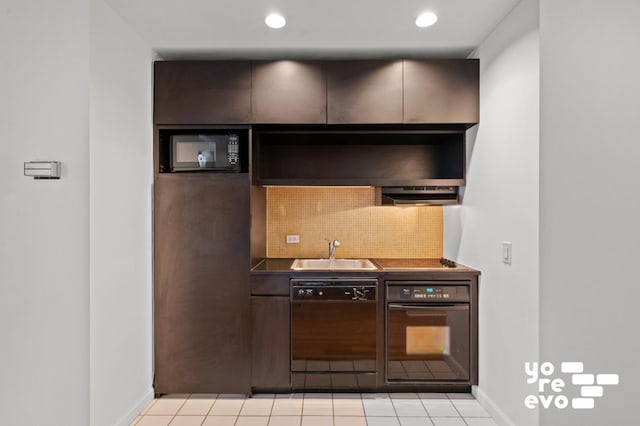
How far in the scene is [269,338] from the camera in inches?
107

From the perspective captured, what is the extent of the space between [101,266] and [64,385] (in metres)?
0.65

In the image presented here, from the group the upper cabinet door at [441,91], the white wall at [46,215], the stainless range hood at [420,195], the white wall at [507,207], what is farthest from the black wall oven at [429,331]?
the white wall at [46,215]

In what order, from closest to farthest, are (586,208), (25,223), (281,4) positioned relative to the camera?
(586,208), (25,223), (281,4)

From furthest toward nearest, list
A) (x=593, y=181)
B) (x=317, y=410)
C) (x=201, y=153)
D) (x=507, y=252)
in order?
(x=201, y=153), (x=317, y=410), (x=507, y=252), (x=593, y=181)

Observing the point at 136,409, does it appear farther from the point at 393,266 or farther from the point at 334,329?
the point at 393,266

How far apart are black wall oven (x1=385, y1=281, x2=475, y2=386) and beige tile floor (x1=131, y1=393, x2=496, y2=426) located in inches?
6.3

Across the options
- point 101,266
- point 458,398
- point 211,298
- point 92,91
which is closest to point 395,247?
point 458,398

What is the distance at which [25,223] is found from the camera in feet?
6.68

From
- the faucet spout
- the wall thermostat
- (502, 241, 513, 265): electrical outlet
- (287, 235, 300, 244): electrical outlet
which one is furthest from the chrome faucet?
the wall thermostat

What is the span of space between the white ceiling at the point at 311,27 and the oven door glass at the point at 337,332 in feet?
5.93

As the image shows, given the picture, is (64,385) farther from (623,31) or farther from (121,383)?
(623,31)

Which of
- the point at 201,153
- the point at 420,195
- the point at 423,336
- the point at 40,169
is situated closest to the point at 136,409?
the point at 40,169

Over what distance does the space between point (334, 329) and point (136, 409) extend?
139 centimetres

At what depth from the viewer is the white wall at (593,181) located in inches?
74.9
